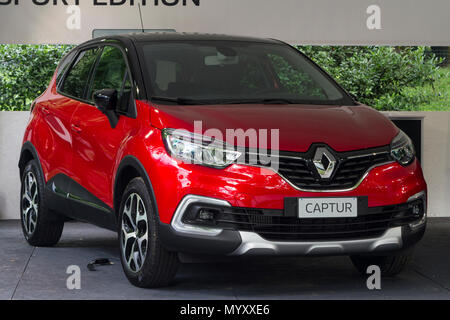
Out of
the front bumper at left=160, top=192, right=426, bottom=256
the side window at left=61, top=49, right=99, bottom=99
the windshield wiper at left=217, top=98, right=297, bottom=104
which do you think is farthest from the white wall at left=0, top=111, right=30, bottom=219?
the front bumper at left=160, top=192, right=426, bottom=256

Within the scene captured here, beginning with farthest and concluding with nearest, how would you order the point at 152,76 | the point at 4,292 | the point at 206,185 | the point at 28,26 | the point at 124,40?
the point at 28,26 < the point at 124,40 < the point at 152,76 < the point at 4,292 < the point at 206,185

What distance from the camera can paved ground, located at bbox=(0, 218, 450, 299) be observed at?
20.1 feet

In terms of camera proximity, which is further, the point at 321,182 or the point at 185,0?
the point at 185,0

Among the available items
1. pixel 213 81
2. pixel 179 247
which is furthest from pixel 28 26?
pixel 179 247

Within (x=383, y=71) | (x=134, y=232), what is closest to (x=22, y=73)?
(x=383, y=71)

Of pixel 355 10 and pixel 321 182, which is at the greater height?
pixel 355 10

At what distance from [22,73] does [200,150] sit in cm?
846

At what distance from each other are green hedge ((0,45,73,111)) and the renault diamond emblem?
846 cm

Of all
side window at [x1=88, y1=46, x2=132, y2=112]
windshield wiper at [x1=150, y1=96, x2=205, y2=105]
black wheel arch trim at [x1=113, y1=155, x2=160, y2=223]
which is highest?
side window at [x1=88, y1=46, x2=132, y2=112]

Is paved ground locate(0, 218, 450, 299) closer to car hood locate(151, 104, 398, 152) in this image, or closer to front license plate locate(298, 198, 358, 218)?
front license plate locate(298, 198, 358, 218)

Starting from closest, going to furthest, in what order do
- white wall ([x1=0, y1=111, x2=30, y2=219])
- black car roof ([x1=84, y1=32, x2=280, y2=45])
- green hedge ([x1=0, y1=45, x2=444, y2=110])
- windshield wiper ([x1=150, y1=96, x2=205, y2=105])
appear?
windshield wiper ([x1=150, y1=96, x2=205, y2=105])
black car roof ([x1=84, y1=32, x2=280, y2=45])
white wall ([x1=0, y1=111, x2=30, y2=219])
green hedge ([x1=0, y1=45, x2=444, y2=110])

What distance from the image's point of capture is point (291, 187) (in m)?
5.67
